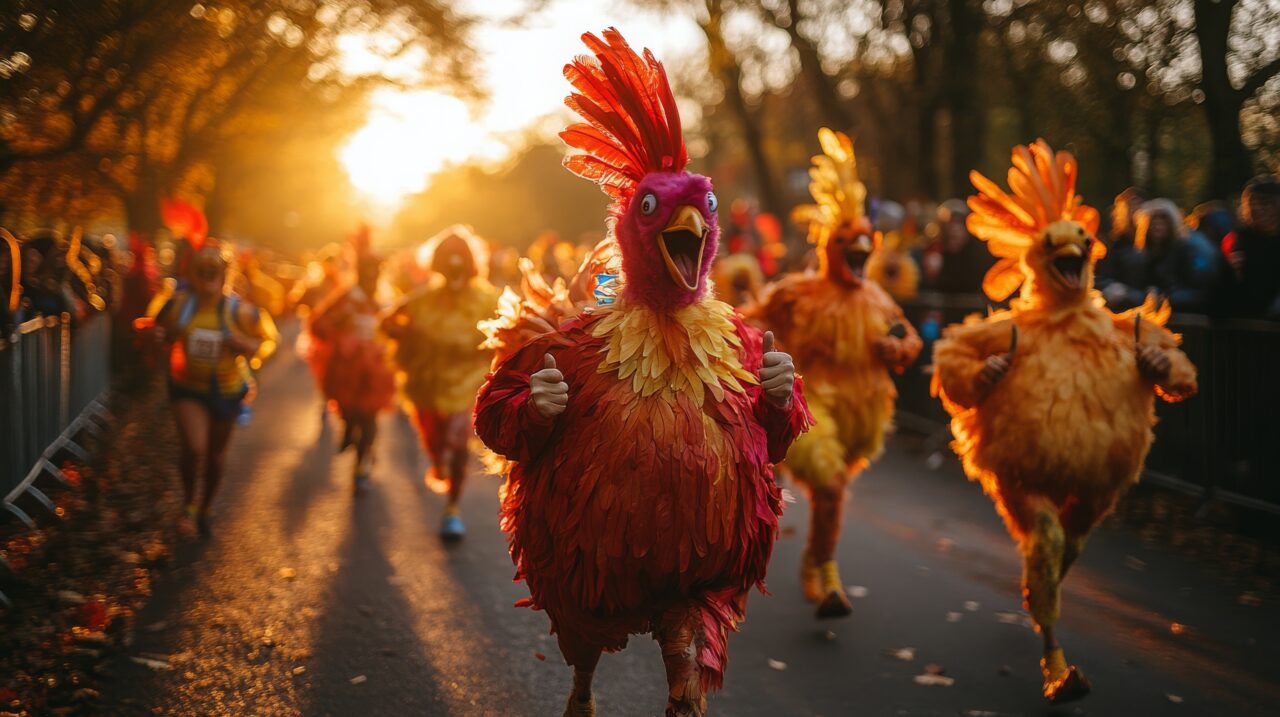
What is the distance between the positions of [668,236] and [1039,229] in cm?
266

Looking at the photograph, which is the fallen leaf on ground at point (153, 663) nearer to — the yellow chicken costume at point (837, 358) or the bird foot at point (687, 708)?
the bird foot at point (687, 708)

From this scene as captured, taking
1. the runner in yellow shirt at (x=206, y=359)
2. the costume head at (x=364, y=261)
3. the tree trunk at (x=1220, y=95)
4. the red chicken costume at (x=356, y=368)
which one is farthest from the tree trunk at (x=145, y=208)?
the tree trunk at (x=1220, y=95)

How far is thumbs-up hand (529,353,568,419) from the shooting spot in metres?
3.51

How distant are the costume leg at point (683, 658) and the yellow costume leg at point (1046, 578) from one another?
80.9 inches

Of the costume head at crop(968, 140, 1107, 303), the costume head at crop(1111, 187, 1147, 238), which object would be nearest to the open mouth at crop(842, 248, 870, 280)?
the costume head at crop(968, 140, 1107, 303)

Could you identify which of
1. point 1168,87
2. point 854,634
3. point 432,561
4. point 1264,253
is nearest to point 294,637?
point 432,561

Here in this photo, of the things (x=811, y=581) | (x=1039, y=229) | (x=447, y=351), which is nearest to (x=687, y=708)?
(x=811, y=581)

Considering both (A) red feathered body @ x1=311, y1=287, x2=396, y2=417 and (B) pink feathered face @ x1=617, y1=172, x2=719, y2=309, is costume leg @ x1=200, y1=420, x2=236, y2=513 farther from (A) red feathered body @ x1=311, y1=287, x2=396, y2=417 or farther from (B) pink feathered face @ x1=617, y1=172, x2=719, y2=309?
(B) pink feathered face @ x1=617, y1=172, x2=719, y2=309

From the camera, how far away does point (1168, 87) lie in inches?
543

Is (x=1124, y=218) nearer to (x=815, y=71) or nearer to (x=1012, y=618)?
(x=1012, y=618)

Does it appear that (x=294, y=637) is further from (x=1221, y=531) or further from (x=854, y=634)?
(x=1221, y=531)

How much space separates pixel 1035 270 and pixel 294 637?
4125 millimetres

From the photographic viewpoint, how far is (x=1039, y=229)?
214 inches

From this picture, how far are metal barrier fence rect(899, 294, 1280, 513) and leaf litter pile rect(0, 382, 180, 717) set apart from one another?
584 cm
